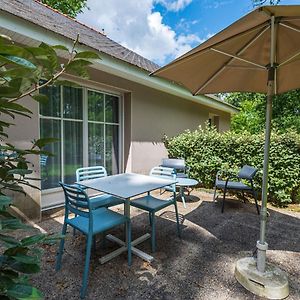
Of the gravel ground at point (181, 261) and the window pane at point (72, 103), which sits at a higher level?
the window pane at point (72, 103)

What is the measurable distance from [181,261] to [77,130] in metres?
3.16

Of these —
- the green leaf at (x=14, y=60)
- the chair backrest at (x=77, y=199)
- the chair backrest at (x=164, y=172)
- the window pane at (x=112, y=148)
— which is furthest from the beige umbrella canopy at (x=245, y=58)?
the window pane at (x=112, y=148)

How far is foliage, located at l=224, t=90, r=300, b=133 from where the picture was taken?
11.0 metres

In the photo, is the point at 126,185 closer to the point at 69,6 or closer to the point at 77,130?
the point at 77,130

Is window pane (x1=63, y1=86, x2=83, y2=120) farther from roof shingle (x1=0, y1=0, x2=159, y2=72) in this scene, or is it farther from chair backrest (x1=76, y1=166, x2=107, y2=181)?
chair backrest (x1=76, y1=166, x2=107, y2=181)

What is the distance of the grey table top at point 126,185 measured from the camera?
2.47 meters

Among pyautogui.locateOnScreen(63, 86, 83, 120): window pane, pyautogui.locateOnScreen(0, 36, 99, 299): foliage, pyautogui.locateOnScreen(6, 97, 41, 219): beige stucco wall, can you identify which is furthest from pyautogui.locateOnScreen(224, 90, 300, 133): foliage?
pyautogui.locateOnScreen(0, 36, 99, 299): foliage

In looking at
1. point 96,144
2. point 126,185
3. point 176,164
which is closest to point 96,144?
point 96,144

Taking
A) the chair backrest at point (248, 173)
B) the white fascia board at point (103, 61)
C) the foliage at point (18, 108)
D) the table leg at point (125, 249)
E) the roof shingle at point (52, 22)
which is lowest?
the table leg at point (125, 249)

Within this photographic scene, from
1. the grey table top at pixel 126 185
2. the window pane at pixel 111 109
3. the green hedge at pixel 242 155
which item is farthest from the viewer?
the window pane at pixel 111 109

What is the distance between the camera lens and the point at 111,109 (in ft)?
17.1

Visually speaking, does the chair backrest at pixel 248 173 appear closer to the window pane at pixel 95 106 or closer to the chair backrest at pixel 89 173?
the chair backrest at pixel 89 173

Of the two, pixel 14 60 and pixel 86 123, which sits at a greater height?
pixel 86 123

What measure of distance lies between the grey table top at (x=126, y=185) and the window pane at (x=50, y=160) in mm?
1411
